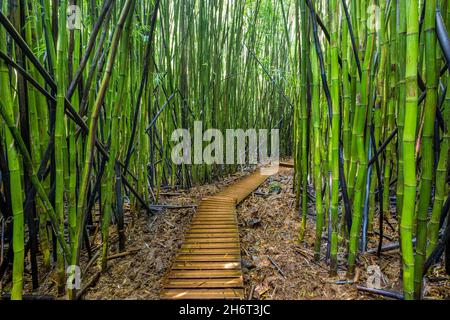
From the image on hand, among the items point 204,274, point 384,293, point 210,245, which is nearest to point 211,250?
point 210,245

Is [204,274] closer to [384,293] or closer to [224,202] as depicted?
[384,293]

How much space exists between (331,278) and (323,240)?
11.7 inches

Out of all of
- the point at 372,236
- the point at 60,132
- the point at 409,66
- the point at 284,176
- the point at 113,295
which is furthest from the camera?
the point at 284,176

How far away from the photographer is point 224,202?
1.91m

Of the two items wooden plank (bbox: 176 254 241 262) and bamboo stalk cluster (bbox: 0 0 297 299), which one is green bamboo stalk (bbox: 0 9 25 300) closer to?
bamboo stalk cluster (bbox: 0 0 297 299)

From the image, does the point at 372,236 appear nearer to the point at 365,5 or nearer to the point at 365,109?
the point at 365,109

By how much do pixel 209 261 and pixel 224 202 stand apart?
2.58 feet

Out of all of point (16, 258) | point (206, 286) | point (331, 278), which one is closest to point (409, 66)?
point (331, 278)

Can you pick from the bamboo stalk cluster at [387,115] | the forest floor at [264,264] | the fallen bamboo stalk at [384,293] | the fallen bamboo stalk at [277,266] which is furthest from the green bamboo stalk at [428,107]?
the fallen bamboo stalk at [277,266]

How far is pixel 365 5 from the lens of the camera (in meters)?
0.88

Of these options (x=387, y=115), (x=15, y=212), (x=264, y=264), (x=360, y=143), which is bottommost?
(x=264, y=264)

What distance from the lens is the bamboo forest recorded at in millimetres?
682

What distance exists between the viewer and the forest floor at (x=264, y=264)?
915 mm

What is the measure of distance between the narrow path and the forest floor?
0.05 m
